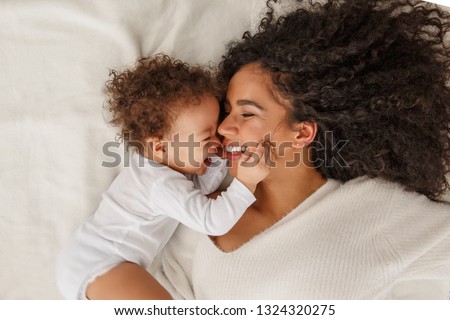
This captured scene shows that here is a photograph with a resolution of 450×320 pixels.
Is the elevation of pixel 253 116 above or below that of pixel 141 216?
above

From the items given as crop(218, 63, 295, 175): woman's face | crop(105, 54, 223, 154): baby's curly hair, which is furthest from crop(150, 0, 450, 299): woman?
crop(105, 54, 223, 154): baby's curly hair

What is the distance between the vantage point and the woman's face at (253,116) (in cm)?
132

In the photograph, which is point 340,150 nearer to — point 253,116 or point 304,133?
point 304,133

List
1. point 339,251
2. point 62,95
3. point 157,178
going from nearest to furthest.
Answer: point 339,251, point 157,178, point 62,95

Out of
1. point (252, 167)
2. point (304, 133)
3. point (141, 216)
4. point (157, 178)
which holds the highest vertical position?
point (304, 133)

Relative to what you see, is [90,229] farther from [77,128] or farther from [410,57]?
[410,57]

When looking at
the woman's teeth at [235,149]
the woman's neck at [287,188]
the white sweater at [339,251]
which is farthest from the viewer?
the woman's neck at [287,188]

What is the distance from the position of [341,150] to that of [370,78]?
271 millimetres

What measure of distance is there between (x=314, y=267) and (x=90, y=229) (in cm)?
72

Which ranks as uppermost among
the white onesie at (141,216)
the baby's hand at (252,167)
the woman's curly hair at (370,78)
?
the woman's curly hair at (370,78)

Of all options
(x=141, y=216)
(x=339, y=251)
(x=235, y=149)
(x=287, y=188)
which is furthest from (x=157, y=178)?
(x=339, y=251)

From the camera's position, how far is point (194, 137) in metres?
1.34

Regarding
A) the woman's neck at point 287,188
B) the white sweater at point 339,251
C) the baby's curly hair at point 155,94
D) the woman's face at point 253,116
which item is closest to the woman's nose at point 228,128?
the woman's face at point 253,116

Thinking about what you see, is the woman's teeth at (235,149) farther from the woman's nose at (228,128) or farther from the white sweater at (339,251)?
the white sweater at (339,251)
